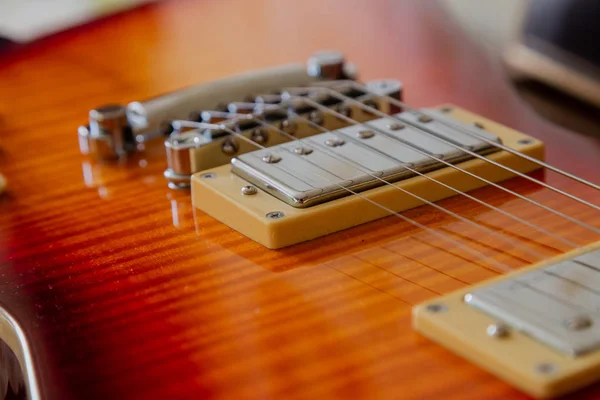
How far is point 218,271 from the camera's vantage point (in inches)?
26.5

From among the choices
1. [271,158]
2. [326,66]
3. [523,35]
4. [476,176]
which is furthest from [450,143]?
[523,35]

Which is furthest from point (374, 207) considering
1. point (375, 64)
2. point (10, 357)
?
point (375, 64)

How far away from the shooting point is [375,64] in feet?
3.68

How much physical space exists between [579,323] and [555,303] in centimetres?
3

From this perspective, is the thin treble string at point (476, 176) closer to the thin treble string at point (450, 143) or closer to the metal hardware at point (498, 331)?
the thin treble string at point (450, 143)

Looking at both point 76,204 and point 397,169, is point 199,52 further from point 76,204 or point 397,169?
point 397,169

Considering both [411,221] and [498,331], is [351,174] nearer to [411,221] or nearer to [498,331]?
[411,221]

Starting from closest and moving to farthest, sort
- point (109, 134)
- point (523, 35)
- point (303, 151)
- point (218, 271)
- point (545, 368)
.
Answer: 1. point (545, 368)
2. point (218, 271)
3. point (303, 151)
4. point (109, 134)
5. point (523, 35)

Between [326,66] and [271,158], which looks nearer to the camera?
[271,158]

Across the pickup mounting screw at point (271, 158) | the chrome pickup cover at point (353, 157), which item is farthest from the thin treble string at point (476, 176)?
the pickup mounting screw at point (271, 158)

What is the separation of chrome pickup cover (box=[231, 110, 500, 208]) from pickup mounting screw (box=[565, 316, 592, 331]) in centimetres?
24

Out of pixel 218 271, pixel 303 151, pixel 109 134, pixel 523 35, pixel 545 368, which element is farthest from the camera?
pixel 523 35

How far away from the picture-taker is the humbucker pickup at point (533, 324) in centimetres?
49

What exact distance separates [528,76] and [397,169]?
0.50 metres
